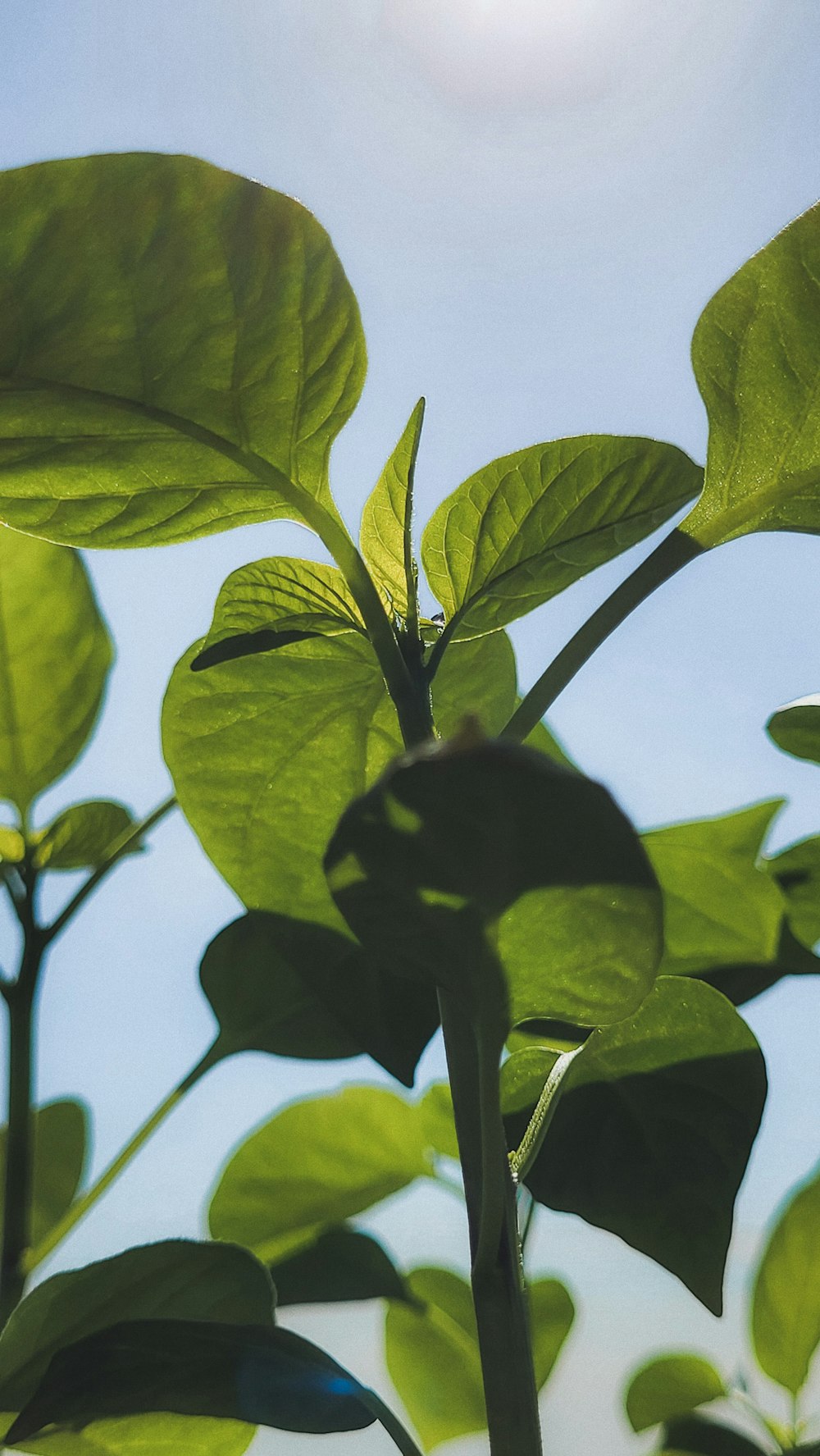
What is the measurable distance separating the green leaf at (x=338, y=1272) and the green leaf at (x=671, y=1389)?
135 mm

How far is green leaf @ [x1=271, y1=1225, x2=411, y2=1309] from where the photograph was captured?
33cm

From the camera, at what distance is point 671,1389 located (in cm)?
42

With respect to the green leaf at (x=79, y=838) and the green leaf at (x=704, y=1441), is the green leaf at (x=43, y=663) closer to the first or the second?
the green leaf at (x=79, y=838)

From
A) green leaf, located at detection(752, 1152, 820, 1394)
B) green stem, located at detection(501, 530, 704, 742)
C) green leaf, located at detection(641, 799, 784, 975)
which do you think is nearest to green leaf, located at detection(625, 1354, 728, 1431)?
green leaf, located at detection(752, 1152, 820, 1394)

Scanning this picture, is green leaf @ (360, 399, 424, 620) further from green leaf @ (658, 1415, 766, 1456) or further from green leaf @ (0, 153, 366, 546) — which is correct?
green leaf @ (658, 1415, 766, 1456)

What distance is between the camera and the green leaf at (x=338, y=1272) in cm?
33

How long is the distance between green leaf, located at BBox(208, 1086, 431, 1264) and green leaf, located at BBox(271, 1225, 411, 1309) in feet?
0.05

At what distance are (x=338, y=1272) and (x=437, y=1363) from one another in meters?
0.10

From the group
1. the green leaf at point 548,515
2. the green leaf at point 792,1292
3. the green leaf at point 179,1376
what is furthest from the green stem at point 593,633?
the green leaf at point 792,1292

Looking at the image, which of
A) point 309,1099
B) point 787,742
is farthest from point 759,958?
point 309,1099

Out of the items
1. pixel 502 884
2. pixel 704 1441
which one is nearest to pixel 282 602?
pixel 502 884

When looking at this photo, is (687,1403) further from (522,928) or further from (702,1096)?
(522,928)

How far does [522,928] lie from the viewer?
17 centimetres

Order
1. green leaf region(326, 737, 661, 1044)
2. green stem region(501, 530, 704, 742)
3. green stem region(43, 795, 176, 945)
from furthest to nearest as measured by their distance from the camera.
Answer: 1. green stem region(43, 795, 176, 945)
2. green stem region(501, 530, 704, 742)
3. green leaf region(326, 737, 661, 1044)
